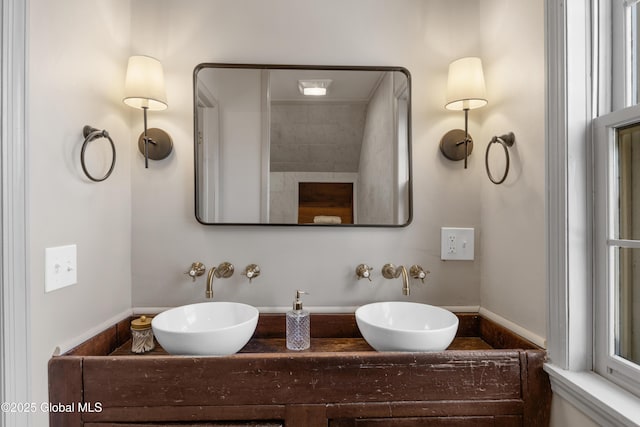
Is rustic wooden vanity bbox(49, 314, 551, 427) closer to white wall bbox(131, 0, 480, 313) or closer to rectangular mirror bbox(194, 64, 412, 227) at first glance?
white wall bbox(131, 0, 480, 313)

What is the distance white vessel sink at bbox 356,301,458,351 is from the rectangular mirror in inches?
13.0

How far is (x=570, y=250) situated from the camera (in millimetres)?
909

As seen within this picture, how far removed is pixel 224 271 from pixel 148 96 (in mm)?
701

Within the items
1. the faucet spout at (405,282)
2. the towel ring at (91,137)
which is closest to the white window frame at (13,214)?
the towel ring at (91,137)

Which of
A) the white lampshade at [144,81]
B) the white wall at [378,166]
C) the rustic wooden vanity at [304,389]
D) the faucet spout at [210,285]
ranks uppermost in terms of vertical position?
the white lampshade at [144,81]

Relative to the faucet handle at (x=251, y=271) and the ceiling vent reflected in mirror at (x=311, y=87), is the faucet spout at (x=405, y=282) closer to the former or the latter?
the faucet handle at (x=251, y=271)

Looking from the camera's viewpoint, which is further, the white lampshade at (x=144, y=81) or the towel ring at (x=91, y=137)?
the white lampshade at (x=144, y=81)

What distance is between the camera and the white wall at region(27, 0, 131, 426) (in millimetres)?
889

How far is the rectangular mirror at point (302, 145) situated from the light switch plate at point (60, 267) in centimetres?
46

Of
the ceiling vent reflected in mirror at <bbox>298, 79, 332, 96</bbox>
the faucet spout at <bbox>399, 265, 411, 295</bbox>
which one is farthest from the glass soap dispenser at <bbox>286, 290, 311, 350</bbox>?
the ceiling vent reflected in mirror at <bbox>298, 79, 332, 96</bbox>

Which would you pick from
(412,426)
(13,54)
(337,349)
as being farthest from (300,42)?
(412,426)

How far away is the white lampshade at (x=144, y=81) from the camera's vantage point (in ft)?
3.98

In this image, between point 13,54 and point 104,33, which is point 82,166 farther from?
point 104,33

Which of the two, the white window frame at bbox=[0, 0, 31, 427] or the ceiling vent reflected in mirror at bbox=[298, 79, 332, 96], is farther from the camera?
the ceiling vent reflected in mirror at bbox=[298, 79, 332, 96]
